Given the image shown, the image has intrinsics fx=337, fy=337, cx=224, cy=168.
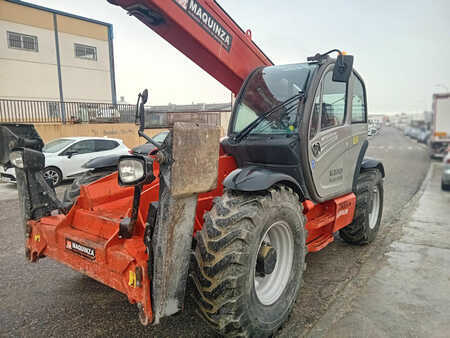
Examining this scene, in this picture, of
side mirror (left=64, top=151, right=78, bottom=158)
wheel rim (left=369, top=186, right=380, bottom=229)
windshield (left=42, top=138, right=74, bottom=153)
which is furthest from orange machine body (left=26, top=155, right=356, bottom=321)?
windshield (left=42, top=138, right=74, bottom=153)

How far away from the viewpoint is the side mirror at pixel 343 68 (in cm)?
335

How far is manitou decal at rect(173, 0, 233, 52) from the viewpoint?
3.12 metres

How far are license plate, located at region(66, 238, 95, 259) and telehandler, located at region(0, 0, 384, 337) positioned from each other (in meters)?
0.01

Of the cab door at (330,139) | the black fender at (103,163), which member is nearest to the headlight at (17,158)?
the black fender at (103,163)

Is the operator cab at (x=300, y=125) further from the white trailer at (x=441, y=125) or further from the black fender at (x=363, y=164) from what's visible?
the white trailer at (x=441, y=125)

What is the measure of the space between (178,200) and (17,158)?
6.60 ft

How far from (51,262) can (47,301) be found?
106cm

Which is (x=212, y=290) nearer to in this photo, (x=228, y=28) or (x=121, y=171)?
(x=121, y=171)

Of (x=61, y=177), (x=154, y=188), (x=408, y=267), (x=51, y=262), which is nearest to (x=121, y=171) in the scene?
(x=154, y=188)

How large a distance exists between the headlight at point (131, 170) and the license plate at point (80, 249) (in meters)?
0.75

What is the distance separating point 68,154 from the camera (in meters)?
10.4

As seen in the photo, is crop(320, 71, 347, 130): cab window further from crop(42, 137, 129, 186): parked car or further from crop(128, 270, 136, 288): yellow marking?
crop(42, 137, 129, 186): parked car

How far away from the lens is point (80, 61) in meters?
23.9

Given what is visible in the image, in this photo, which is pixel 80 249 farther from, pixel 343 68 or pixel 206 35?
pixel 343 68
